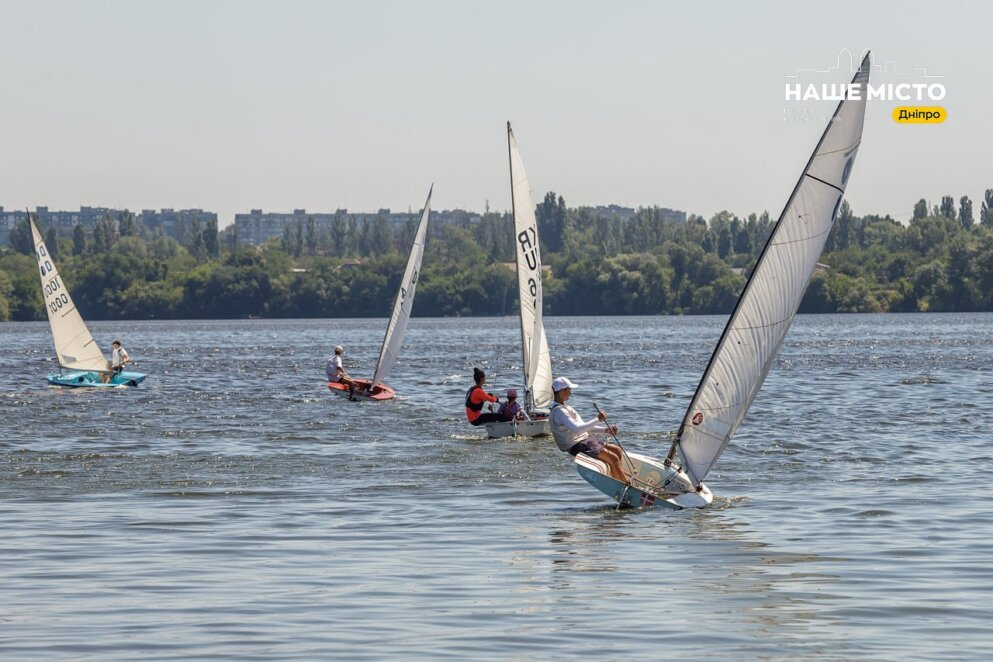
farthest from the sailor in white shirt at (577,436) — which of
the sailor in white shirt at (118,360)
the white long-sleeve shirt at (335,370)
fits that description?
the sailor in white shirt at (118,360)

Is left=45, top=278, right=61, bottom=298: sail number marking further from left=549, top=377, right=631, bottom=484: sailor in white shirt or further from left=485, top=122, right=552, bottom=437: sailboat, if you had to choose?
left=549, top=377, right=631, bottom=484: sailor in white shirt

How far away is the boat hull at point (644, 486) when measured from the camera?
20625mm

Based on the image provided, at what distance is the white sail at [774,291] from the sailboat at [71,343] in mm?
32610

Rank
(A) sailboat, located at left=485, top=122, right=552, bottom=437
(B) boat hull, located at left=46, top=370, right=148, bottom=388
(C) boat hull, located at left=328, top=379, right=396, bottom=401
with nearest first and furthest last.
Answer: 1. (A) sailboat, located at left=485, top=122, right=552, bottom=437
2. (C) boat hull, located at left=328, top=379, right=396, bottom=401
3. (B) boat hull, located at left=46, top=370, right=148, bottom=388

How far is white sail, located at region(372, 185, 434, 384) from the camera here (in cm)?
4325

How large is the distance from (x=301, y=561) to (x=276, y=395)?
31310 millimetres

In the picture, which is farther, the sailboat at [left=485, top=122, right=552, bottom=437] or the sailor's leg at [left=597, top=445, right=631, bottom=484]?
the sailboat at [left=485, top=122, right=552, bottom=437]

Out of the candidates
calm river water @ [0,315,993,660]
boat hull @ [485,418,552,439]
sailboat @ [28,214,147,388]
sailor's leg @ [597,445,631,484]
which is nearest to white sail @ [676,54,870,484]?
sailor's leg @ [597,445,631,484]

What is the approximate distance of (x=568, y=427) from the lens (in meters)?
21.2

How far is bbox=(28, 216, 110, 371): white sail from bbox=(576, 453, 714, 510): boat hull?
106 feet

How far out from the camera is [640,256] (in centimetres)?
18625

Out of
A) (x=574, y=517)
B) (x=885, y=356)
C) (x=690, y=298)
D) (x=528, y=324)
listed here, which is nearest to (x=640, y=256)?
(x=690, y=298)

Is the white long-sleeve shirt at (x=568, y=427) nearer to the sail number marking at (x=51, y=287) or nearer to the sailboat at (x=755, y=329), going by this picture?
the sailboat at (x=755, y=329)

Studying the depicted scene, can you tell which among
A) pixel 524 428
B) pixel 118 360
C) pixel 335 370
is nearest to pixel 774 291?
pixel 524 428
